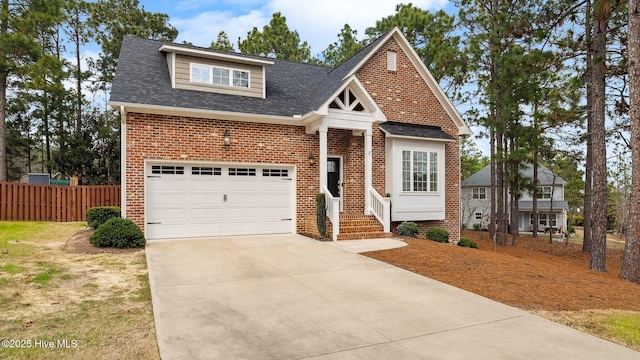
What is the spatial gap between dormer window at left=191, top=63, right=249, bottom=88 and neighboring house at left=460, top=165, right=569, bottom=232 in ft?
88.5

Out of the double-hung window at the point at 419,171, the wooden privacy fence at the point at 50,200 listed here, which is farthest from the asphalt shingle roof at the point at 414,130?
the wooden privacy fence at the point at 50,200

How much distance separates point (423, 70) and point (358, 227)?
721cm

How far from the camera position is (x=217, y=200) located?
38.2 feet

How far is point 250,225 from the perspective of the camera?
1208cm

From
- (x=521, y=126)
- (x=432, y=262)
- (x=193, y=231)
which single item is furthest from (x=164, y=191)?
(x=521, y=126)

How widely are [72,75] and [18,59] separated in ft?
18.9

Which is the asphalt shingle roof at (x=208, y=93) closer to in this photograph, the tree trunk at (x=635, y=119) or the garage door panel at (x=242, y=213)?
the garage door panel at (x=242, y=213)

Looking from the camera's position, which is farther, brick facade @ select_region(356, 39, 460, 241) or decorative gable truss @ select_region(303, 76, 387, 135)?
brick facade @ select_region(356, 39, 460, 241)

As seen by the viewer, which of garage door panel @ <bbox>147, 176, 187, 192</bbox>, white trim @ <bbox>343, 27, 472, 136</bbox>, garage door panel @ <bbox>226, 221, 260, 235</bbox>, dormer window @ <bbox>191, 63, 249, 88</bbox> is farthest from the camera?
white trim @ <bbox>343, 27, 472, 136</bbox>

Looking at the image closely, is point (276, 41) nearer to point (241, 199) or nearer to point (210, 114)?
point (210, 114)

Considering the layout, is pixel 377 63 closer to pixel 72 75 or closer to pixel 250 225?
pixel 250 225

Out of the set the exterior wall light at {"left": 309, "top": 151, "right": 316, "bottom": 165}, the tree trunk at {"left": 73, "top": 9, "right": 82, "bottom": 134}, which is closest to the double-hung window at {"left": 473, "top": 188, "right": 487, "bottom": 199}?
the exterior wall light at {"left": 309, "top": 151, "right": 316, "bottom": 165}

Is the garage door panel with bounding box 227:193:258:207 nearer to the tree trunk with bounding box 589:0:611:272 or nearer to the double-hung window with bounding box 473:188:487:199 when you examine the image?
the tree trunk with bounding box 589:0:611:272

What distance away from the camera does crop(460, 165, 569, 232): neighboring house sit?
33950mm
